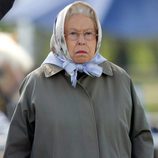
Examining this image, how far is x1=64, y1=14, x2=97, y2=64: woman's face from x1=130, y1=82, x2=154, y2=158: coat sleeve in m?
0.39

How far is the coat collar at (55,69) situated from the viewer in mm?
4770

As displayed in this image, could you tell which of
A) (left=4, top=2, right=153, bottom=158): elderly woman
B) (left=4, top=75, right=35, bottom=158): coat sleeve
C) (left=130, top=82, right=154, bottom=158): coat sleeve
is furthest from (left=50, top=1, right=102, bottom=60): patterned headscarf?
(left=130, top=82, right=154, bottom=158): coat sleeve

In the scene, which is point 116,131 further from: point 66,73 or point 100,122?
point 66,73

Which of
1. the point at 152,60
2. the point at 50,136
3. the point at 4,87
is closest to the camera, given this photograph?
the point at 50,136

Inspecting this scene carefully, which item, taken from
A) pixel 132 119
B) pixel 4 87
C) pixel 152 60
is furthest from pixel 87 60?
pixel 152 60

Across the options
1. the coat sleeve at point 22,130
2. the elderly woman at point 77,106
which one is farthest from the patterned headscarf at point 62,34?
the coat sleeve at point 22,130

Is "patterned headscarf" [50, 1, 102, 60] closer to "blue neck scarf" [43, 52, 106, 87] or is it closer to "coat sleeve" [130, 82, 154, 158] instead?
"blue neck scarf" [43, 52, 106, 87]

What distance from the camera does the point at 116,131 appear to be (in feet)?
15.4

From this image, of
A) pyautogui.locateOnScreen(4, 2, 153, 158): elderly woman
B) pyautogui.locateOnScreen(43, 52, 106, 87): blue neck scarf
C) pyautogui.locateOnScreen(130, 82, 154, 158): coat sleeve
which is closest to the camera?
pyautogui.locateOnScreen(4, 2, 153, 158): elderly woman

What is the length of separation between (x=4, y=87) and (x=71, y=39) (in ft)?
10.2

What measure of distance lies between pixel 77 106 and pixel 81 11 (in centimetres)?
61

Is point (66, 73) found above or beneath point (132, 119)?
above

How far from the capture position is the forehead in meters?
4.78

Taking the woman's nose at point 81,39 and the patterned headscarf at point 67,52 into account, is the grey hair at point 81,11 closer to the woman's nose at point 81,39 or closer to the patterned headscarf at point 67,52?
the patterned headscarf at point 67,52
